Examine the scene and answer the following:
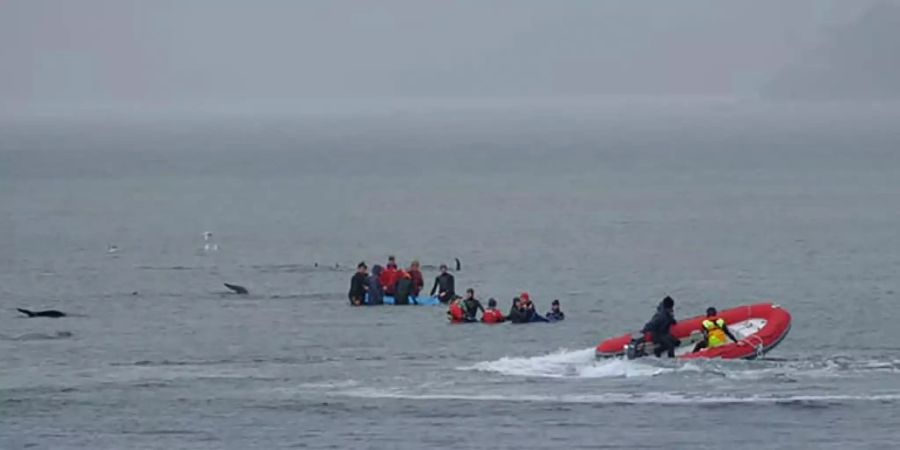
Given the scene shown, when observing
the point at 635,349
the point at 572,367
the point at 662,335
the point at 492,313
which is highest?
the point at 492,313

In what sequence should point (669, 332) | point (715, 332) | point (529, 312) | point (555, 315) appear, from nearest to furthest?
point (715, 332)
point (669, 332)
point (529, 312)
point (555, 315)

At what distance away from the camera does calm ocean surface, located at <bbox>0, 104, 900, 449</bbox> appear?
45.1 m

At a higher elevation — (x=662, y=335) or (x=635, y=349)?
(x=662, y=335)

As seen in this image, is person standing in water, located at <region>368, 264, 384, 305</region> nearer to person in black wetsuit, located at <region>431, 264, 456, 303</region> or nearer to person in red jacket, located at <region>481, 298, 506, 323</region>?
person in black wetsuit, located at <region>431, 264, 456, 303</region>

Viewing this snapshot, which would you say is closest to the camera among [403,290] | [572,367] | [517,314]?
[572,367]

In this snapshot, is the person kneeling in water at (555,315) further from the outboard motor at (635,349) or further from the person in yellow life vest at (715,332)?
the person in yellow life vest at (715,332)

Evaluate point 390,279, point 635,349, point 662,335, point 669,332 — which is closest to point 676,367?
point 662,335

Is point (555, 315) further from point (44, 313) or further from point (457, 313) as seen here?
point (44, 313)

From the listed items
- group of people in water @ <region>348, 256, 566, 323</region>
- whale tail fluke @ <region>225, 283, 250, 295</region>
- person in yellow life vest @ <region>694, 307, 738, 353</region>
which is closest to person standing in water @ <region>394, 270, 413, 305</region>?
group of people in water @ <region>348, 256, 566, 323</region>

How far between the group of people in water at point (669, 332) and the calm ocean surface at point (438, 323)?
2.43ft

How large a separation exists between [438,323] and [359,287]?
544 centimetres

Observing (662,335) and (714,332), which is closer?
(714,332)

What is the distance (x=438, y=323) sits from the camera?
59.8 metres

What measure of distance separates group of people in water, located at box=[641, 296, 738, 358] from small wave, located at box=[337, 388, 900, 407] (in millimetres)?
2968
